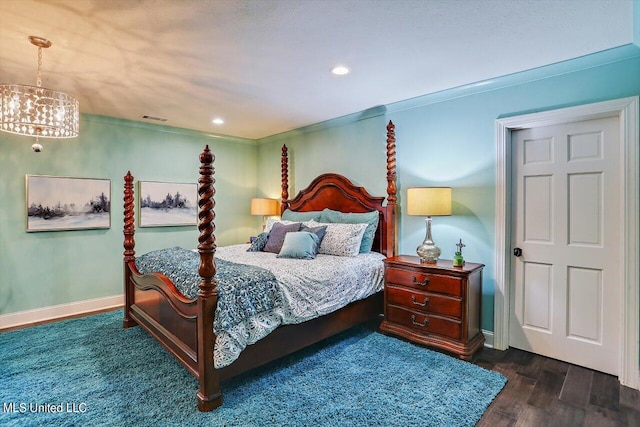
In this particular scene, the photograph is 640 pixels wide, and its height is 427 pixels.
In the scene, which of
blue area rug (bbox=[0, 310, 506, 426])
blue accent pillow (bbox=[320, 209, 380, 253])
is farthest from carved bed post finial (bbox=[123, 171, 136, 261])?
blue accent pillow (bbox=[320, 209, 380, 253])

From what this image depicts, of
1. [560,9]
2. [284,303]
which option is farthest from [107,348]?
[560,9]

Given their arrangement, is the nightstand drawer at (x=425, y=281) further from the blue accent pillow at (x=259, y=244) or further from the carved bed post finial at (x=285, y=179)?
the carved bed post finial at (x=285, y=179)

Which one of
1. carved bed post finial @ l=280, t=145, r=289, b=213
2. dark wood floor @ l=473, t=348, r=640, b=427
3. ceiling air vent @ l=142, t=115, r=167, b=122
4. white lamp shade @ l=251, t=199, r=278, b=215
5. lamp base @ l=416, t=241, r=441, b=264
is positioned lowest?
dark wood floor @ l=473, t=348, r=640, b=427

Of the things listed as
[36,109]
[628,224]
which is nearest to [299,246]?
[36,109]

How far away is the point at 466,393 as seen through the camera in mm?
2344

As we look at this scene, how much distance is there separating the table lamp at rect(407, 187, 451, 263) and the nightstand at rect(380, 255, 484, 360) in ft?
0.40

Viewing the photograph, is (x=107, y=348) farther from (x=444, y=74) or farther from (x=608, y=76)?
(x=608, y=76)

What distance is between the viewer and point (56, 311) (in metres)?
3.98

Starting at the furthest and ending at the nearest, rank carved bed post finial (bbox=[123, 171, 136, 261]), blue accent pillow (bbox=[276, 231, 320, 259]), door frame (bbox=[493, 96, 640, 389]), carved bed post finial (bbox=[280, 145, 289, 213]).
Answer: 1. carved bed post finial (bbox=[280, 145, 289, 213])
2. carved bed post finial (bbox=[123, 171, 136, 261])
3. blue accent pillow (bbox=[276, 231, 320, 259])
4. door frame (bbox=[493, 96, 640, 389])

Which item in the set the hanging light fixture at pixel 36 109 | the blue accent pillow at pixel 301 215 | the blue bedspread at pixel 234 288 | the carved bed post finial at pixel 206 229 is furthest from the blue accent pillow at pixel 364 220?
the hanging light fixture at pixel 36 109

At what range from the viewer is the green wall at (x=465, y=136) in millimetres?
2613

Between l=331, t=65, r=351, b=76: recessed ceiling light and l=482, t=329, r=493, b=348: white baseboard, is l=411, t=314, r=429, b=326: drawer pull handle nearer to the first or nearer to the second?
l=482, t=329, r=493, b=348: white baseboard

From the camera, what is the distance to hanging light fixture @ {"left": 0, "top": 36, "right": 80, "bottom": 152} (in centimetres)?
226

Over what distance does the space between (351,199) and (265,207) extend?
1626 mm
